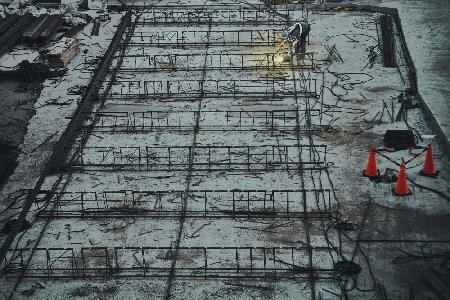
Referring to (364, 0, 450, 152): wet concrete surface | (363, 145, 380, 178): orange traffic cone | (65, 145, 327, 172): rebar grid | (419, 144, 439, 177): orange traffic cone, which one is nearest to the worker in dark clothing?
(364, 0, 450, 152): wet concrete surface

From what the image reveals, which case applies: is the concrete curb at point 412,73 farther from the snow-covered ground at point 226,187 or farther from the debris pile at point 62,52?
the debris pile at point 62,52

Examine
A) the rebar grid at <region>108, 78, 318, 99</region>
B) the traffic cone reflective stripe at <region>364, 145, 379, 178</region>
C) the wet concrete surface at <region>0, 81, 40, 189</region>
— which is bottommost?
the wet concrete surface at <region>0, 81, 40, 189</region>

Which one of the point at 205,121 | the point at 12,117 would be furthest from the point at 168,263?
the point at 12,117

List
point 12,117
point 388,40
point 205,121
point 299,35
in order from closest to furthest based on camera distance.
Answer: point 205,121 → point 12,117 → point 299,35 → point 388,40

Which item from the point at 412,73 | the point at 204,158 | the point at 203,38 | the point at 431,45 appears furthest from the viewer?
the point at 203,38

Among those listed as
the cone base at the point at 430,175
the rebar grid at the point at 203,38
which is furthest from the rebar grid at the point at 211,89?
the cone base at the point at 430,175

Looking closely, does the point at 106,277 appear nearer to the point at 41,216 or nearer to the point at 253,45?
the point at 41,216

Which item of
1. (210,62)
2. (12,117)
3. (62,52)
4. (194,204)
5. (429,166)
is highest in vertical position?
(429,166)

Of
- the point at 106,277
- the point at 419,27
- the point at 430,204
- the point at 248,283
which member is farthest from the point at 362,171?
the point at 419,27

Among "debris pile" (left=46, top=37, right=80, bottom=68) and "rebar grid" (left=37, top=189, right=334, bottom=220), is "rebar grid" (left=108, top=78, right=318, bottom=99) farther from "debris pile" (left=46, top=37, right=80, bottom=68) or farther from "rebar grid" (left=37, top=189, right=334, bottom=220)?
"rebar grid" (left=37, top=189, right=334, bottom=220)

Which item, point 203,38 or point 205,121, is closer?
point 205,121

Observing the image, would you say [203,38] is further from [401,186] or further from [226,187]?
[401,186]
